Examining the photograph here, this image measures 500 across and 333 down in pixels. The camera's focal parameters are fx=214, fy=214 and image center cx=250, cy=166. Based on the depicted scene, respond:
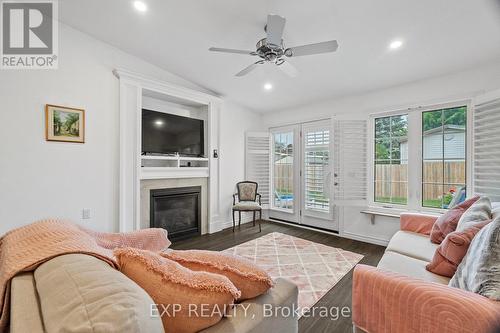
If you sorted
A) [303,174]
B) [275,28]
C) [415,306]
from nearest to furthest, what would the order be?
1. [415,306]
2. [275,28]
3. [303,174]

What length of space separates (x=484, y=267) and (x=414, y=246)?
1.05 meters

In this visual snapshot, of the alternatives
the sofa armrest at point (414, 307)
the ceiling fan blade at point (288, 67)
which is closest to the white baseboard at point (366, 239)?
the sofa armrest at point (414, 307)

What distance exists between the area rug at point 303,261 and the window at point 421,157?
1.28 m

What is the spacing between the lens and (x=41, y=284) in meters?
0.65

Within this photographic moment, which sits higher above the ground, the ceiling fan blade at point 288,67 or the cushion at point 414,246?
the ceiling fan blade at point 288,67

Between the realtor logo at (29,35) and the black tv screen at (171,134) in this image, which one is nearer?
→ the realtor logo at (29,35)

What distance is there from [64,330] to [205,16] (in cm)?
266

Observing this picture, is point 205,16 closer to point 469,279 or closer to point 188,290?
point 188,290

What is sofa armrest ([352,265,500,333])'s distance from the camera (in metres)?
0.92

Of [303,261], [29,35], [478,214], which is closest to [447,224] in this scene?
[478,214]

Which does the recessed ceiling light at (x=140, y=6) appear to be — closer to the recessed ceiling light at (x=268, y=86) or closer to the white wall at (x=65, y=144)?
the white wall at (x=65, y=144)

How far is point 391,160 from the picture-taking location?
3.44 metres

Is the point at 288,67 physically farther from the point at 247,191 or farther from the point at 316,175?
the point at 247,191

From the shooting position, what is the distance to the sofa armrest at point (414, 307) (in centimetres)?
92
